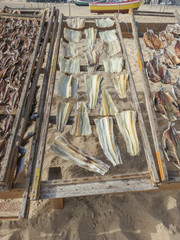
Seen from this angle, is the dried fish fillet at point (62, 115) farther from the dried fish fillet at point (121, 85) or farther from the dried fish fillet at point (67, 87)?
the dried fish fillet at point (121, 85)

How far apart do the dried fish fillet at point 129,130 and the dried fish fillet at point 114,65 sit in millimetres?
1014

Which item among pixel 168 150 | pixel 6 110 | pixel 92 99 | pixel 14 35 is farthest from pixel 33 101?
pixel 14 35

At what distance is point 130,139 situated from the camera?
6.12ft

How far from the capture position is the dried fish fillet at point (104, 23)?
361 cm

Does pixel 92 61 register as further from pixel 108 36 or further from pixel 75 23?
pixel 75 23

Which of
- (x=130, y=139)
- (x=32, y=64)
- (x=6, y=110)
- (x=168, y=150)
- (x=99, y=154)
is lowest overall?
(x=168, y=150)

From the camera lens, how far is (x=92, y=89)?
8.14 feet

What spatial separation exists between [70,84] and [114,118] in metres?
0.89

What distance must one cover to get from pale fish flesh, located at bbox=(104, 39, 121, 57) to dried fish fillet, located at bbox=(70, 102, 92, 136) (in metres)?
1.48

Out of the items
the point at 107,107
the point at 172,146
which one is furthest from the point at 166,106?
the point at 107,107

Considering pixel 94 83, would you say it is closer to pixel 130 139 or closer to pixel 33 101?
pixel 33 101

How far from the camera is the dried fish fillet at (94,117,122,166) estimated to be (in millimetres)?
1707

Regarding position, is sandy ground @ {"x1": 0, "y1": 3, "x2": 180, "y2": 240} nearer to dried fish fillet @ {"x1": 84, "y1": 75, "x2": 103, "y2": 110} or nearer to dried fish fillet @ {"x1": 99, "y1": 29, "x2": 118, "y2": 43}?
dried fish fillet @ {"x1": 84, "y1": 75, "x2": 103, "y2": 110}

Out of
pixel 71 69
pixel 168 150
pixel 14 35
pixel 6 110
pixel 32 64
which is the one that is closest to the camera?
pixel 168 150
